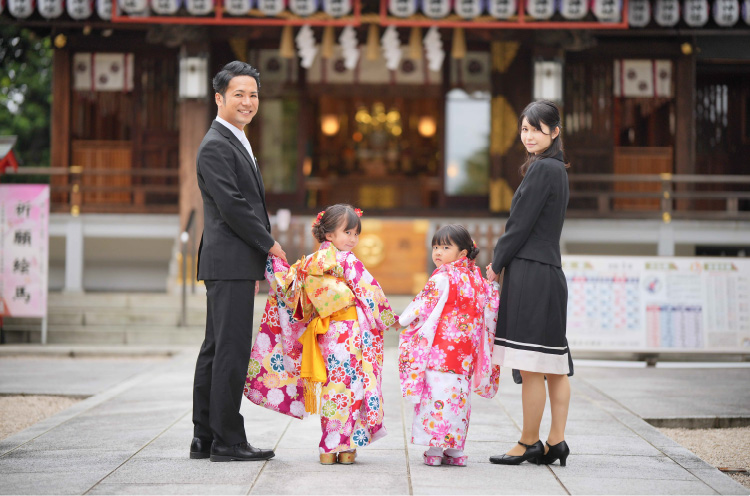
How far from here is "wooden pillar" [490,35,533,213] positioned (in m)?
14.0

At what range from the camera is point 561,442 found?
4.49 meters

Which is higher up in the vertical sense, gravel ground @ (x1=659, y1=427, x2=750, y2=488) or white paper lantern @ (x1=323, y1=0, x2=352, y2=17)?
white paper lantern @ (x1=323, y1=0, x2=352, y2=17)

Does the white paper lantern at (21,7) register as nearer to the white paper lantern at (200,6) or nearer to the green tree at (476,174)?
the white paper lantern at (200,6)

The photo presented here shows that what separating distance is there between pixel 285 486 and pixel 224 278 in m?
1.13

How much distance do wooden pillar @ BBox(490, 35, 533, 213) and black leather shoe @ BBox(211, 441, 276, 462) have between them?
10.1 m

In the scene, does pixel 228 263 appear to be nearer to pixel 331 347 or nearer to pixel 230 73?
pixel 331 347

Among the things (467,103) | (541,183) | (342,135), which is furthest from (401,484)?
(342,135)

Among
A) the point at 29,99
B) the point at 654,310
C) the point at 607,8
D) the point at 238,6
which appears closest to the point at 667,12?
the point at 607,8

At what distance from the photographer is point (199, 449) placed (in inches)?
178

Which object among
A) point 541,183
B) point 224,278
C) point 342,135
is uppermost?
point 342,135

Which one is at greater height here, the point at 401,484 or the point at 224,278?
the point at 224,278

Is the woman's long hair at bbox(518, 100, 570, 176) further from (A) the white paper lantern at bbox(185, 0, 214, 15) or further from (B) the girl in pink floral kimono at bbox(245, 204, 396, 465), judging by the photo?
(A) the white paper lantern at bbox(185, 0, 214, 15)

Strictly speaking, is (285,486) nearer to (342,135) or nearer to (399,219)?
(399,219)

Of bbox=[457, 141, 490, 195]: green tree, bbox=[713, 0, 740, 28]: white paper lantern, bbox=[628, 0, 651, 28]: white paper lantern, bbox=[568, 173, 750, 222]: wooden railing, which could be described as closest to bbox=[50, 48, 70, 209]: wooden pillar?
bbox=[457, 141, 490, 195]: green tree
